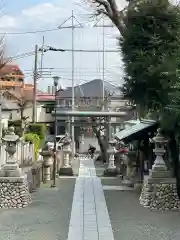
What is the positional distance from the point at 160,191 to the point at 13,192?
3948mm

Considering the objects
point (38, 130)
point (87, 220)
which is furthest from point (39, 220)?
point (38, 130)

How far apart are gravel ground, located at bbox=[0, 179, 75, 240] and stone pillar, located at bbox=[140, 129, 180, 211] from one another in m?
2.21

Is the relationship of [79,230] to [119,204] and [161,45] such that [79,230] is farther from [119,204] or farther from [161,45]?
[161,45]

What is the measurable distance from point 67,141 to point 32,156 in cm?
500

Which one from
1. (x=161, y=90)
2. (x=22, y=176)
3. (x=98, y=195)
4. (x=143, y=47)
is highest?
(x=143, y=47)

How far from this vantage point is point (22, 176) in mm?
12828

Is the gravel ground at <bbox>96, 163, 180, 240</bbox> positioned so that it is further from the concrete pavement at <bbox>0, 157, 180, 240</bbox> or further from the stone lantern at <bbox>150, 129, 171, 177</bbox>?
the stone lantern at <bbox>150, 129, 171, 177</bbox>

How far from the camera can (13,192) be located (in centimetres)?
1252

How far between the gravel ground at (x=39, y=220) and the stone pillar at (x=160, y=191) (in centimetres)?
221

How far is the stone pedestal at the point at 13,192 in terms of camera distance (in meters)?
12.5

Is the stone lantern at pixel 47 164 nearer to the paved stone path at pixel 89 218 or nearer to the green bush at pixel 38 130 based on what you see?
the paved stone path at pixel 89 218

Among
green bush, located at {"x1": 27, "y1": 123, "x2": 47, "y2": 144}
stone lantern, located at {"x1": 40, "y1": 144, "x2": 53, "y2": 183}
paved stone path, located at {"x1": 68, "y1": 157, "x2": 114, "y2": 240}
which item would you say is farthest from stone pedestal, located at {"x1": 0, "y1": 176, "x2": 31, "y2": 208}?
green bush, located at {"x1": 27, "y1": 123, "x2": 47, "y2": 144}

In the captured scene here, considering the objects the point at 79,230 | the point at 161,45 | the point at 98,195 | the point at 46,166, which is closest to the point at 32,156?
the point at 46,166

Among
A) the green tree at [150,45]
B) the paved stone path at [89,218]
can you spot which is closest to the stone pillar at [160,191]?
the paved stone path at [89,218]
